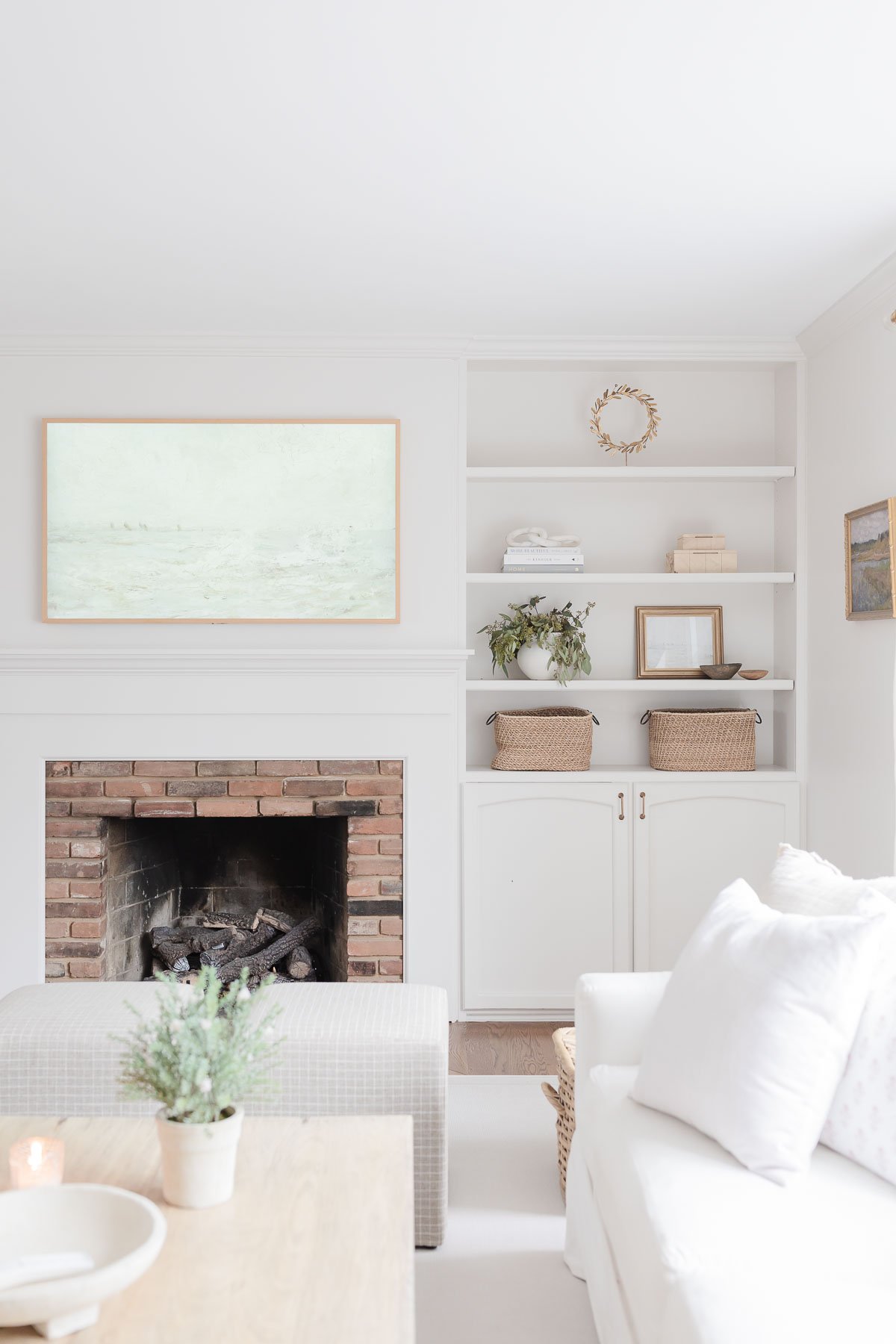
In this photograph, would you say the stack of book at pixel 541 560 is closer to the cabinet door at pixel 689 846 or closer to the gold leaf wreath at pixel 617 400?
the gold leaf wreath at pixel 617 400

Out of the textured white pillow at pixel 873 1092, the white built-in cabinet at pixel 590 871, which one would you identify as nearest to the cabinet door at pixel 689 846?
the white built-in cabinet at pixel 590 871

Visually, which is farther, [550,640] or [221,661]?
[550,640]

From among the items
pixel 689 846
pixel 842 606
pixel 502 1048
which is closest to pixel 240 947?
pixel 502 1048

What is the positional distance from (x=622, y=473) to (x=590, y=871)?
1.41 meters

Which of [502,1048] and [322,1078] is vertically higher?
[322,1078]

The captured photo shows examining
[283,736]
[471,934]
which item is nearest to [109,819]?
[283,736]

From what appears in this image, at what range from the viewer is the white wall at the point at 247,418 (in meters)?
3.70

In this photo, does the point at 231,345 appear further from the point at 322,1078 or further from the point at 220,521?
the point at 322,1078

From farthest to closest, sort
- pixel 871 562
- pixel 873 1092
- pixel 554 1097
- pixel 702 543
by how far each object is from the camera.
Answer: pixel 702 543 < pixel 871 562 < pixel 554 1097 < pixel 873 1092

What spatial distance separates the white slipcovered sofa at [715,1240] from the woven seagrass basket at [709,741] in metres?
1.84

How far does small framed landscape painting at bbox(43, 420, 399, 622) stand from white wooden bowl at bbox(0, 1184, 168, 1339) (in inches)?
95.4

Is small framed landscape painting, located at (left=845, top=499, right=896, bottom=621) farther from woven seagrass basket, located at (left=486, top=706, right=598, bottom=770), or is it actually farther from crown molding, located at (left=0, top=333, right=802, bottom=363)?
woven seagrass basket, located at (left=486, top=706, right=598, bottom=770)

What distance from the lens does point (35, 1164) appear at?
1554 millimetres

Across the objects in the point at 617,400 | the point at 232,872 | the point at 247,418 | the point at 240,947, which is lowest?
the point at 240,947
